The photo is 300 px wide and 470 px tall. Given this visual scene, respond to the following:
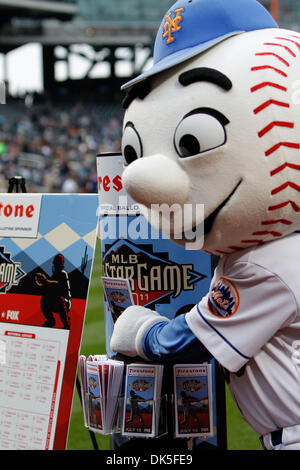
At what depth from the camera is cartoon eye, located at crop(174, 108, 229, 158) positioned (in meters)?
1.70

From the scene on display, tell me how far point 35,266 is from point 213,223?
2.92ft

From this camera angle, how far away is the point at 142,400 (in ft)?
6.70

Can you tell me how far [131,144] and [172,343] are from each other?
0.62 m

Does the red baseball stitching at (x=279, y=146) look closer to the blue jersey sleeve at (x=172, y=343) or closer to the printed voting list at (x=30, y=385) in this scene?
the blue jersey sleeve at (x=172, y=343)

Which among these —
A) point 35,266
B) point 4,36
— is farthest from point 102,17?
point 35,266

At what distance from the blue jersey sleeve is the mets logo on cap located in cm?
13

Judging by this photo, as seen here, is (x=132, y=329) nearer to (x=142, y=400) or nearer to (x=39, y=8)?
(x=142, y=400)

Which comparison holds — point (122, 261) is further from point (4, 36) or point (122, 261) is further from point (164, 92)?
point (4, 36)

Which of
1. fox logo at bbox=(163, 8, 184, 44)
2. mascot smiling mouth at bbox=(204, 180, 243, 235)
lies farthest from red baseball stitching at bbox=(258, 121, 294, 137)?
fox logo at bbox=(163, 8, 184, 44)

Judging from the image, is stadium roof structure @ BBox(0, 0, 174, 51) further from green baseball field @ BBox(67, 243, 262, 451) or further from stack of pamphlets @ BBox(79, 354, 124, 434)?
stack of pamphlets @ BBox(79, 354, 124, 434)

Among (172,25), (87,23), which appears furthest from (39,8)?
(172,25)

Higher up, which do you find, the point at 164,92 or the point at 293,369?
the point at 164,92

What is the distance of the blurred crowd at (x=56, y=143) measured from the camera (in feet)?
59.9

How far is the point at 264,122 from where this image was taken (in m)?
1.68
